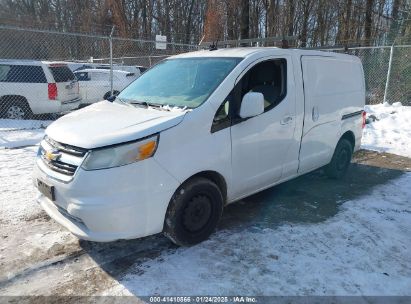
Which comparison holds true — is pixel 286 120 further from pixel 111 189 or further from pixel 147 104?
pixel 111 189

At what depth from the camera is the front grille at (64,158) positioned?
3029 mm

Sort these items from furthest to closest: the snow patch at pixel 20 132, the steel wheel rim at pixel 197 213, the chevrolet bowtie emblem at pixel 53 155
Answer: the snow patch at pixel 20 132 → the steel wheel rim at pixel 197 213 → the chevrolet bowtie emblem at pixel 53 155

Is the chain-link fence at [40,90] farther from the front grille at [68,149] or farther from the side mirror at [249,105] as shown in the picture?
the side mirror at [249,105]

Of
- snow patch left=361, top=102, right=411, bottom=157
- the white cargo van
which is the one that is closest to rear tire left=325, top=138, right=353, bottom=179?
the white cargo van

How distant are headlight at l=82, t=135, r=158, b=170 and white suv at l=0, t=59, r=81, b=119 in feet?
27.7

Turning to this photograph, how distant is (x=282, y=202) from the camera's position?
485 centimetres

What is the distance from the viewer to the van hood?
3.03 m

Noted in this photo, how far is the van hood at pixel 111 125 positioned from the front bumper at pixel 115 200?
0.84 ft

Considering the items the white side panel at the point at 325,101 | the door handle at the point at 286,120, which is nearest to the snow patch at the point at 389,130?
the white side panel at the point at 325,101

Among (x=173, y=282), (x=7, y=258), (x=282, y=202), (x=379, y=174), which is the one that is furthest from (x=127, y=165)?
(x=379, y=174)

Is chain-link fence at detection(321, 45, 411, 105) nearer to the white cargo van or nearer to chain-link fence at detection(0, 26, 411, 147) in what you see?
chain-link fence at detection(0, 26, 411, 147)

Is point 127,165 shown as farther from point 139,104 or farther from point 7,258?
point 7,258

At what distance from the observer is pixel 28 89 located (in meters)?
10.3

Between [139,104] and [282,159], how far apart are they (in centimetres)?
183
